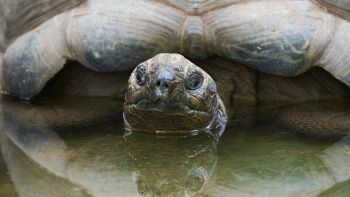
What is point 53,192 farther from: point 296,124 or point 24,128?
point 296,124

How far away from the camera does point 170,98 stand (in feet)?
9.62

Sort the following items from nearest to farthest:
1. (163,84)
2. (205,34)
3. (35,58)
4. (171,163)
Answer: (171,163)
(163,84)
(205,34)
(35,58)

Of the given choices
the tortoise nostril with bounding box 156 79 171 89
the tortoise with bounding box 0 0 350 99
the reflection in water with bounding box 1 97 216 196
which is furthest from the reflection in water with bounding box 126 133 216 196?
the tortoise with bounding box 0 0 350 99

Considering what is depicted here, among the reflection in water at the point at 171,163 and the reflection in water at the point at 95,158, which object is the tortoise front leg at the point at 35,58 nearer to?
the reflection in water at the point at 95,158

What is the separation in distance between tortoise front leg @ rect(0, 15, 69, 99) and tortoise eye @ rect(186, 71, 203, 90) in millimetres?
698

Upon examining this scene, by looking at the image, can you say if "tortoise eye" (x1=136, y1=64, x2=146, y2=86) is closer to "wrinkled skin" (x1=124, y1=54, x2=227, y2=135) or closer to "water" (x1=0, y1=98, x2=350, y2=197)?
"wrinkled skin" (x1=124, y1=54, x2=227, y2=135)

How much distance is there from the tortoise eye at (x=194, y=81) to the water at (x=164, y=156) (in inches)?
8.4

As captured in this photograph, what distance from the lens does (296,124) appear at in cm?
326

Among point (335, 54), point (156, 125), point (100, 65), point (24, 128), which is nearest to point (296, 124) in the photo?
point (335, 54)

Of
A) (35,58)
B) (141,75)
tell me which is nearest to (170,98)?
(141,75)

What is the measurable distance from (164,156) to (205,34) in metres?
0.71

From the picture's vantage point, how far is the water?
2.44 metres

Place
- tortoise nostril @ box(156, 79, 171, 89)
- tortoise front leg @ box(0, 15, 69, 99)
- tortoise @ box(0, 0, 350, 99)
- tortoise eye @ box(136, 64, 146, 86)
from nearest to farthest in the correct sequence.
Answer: tortoise nostril @ box(156, 79, 171, 89) → tortoise eye @ box(136, 64, 146, 86) → tortoise @ box(0, 0, 350, 99) → tortoise front leg @ box(0, 15, 69, 99)

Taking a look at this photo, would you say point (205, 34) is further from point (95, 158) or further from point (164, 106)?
point (95, 158)
